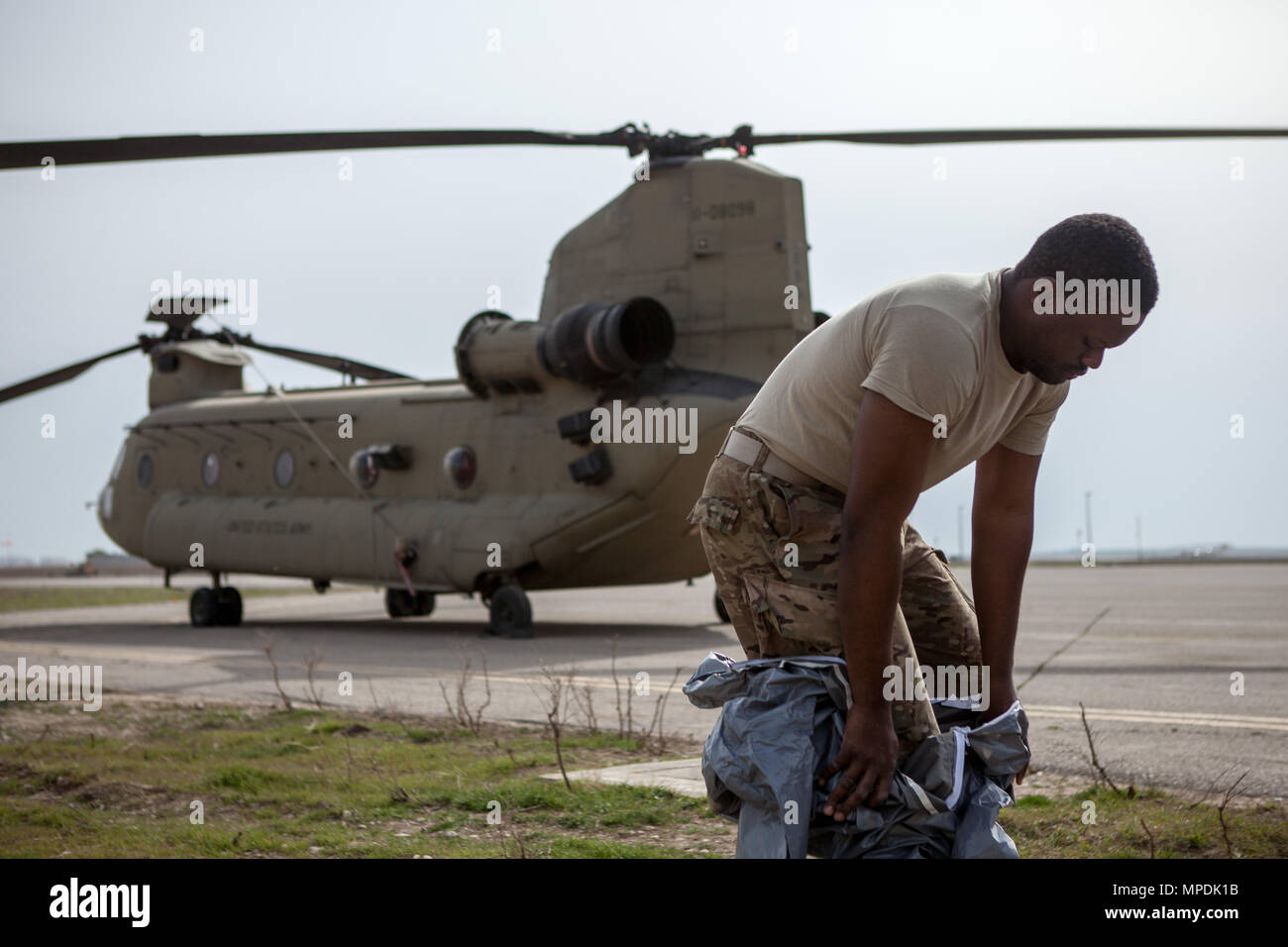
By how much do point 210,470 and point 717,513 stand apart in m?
17.3

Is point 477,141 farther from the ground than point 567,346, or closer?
farther from the ground

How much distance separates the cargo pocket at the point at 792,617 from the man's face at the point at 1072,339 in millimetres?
759

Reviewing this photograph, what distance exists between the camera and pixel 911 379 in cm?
284

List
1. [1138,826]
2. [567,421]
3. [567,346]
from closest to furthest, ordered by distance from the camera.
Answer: [1138,826] → [567,346] → [567,421]

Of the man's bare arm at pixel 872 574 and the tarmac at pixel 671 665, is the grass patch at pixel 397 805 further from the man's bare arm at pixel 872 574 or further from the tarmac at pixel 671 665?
the man's bare arm at pixel 872 574

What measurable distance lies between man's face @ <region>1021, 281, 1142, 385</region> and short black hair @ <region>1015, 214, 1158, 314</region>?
0.23ft

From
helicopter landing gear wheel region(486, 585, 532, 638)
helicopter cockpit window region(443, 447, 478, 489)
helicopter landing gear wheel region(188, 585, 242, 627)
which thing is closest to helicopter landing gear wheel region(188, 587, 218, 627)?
helicopter landing gear wheel region(188, 585, 242, 627)

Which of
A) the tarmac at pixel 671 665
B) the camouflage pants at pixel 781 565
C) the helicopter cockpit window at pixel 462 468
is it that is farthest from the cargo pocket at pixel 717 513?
the helicopter cockpit window at pixel 462 468

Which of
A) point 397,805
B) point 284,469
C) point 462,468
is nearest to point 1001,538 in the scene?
point 397,805

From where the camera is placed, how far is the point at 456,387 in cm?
1630

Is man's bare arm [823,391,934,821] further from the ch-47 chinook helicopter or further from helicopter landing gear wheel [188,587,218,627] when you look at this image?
helicopter landing gear wheel [188,587,218,627]

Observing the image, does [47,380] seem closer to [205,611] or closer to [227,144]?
[205,611]

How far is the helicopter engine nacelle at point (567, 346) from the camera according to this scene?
13758 mm
